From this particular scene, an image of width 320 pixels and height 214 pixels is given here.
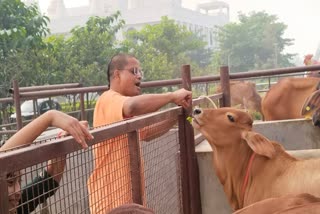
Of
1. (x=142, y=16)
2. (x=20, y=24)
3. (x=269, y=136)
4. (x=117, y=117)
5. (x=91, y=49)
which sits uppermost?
(x=142, y=16)

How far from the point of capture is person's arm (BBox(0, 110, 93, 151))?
182 centimetres

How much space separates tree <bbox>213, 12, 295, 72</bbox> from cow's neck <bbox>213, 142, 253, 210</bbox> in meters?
35.6

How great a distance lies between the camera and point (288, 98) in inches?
271

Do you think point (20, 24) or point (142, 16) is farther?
point (142, 16)

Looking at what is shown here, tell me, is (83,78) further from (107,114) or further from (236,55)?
(236,55)

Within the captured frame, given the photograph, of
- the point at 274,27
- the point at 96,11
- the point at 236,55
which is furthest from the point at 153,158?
the point at 96,11

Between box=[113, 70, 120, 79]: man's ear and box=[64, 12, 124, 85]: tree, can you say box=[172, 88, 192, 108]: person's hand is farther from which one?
box=[64, 12, 124, 85]: tree

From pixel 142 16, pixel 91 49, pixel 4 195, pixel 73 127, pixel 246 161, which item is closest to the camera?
pixel 4 195

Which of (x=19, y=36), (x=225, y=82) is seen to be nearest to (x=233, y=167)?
(x=225, y=82)

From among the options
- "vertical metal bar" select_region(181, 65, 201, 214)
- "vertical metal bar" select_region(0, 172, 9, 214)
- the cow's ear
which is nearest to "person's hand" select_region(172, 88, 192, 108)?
"vertical metal bar" select_region(181, 65, 201, 214)

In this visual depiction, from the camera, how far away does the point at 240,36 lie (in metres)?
40.1

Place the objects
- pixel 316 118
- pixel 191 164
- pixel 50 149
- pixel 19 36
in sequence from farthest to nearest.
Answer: pixel 19 36 < pixel 316 118 < pixel 191 164 < pixel 50 149

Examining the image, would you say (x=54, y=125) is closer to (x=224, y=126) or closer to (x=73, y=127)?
(x=73, y=127)

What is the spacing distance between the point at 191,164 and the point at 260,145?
60 cm
